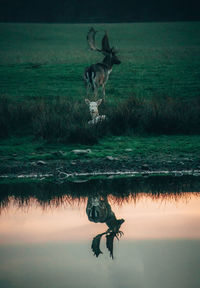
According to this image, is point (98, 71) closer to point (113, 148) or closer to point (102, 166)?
point (113, 148)

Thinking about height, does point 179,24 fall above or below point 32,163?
above

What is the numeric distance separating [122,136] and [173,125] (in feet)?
4.30

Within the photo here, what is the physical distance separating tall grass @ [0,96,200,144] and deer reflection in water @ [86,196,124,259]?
4951 millimetres

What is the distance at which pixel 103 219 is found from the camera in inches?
371

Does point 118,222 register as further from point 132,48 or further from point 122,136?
point 132,48

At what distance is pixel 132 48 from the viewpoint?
45.8 meters

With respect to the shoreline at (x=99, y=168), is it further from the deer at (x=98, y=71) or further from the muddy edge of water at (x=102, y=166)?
the deer at (x=98, y=71)

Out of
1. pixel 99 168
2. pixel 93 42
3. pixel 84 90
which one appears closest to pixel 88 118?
pixel 99 168

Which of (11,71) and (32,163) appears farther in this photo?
(11,71)

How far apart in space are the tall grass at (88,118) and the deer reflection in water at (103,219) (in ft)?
16.2
